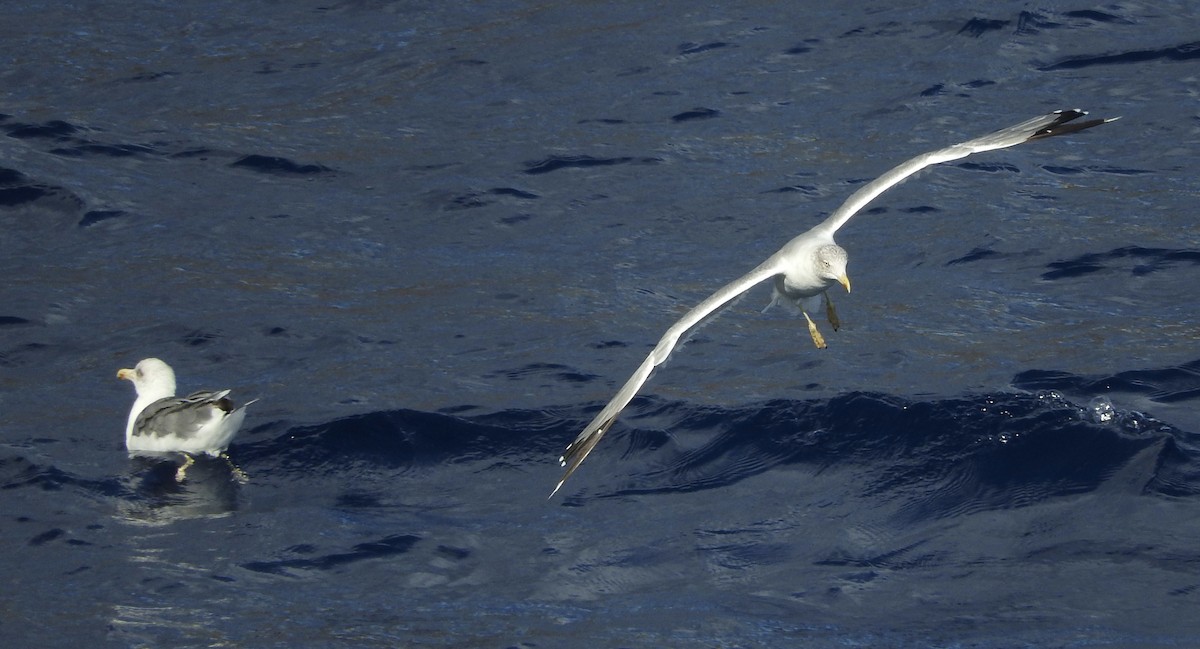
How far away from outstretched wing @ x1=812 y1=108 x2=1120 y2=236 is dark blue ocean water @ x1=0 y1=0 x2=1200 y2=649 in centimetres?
167

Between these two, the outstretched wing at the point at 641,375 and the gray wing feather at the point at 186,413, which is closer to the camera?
the outstretched wing at the point at 641,375

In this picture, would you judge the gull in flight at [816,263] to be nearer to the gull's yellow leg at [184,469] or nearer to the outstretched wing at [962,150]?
the outstretched wing at [962,150]

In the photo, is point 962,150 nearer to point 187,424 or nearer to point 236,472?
point 236,472

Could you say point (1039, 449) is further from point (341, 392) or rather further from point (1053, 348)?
point (341, 392)

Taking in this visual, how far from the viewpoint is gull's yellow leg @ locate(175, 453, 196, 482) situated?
1084 cm

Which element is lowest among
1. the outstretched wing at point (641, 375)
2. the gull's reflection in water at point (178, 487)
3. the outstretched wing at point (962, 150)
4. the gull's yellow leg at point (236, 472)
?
the gull's yellow leg at point (236, 472)

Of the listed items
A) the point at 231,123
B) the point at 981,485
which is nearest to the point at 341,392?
the point at 981,485

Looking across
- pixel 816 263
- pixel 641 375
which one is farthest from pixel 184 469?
pixel 816 263

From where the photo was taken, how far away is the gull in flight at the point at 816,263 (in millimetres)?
9234

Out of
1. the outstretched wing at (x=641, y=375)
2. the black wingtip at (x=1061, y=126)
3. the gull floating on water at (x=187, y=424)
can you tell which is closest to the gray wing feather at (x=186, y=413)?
the gull floating on water at (x=187, y=424)

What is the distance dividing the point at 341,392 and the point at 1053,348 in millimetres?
5429

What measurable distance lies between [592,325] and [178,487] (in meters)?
3.68

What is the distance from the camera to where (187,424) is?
10.9 m

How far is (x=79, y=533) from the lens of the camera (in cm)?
998
